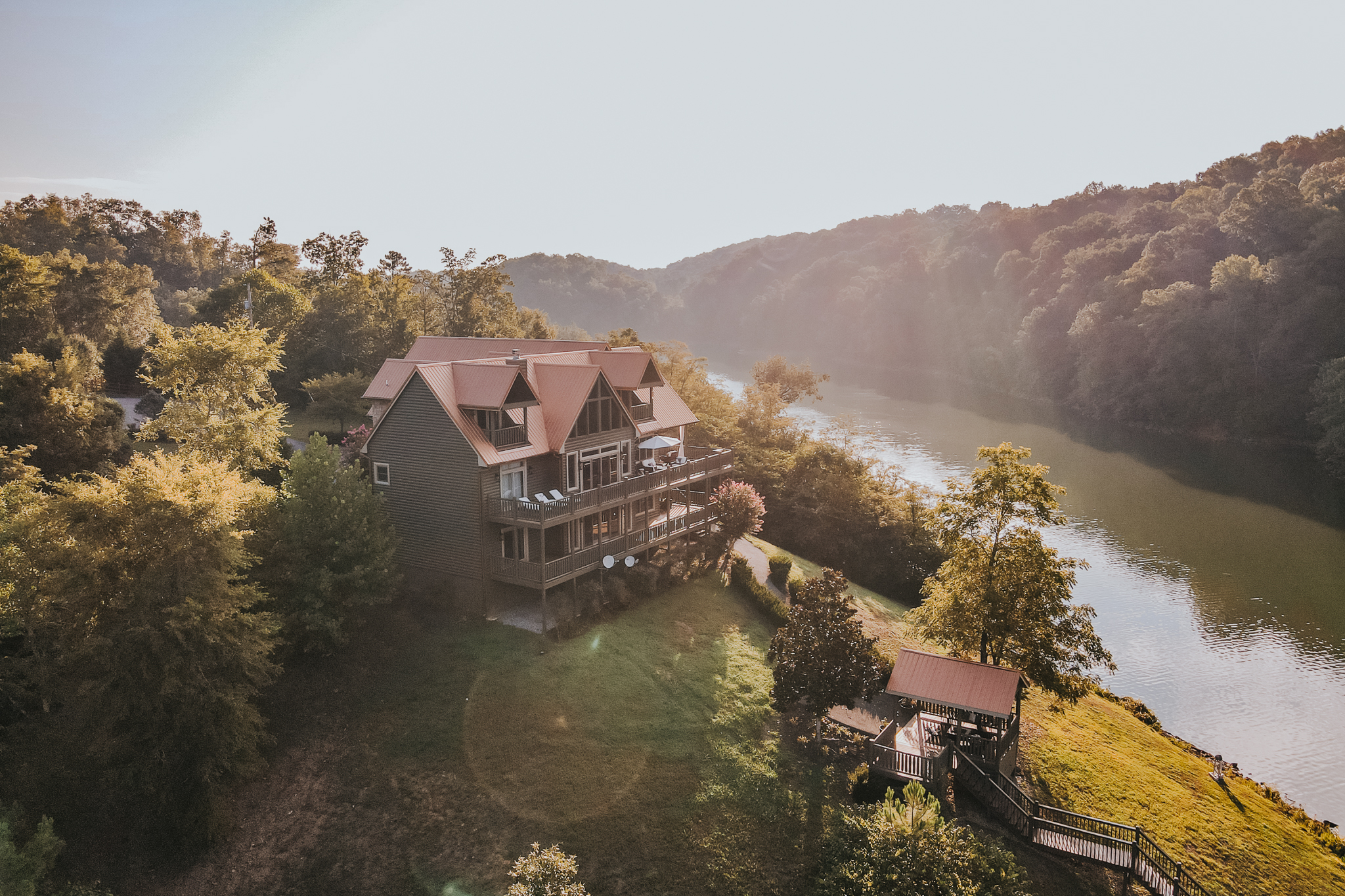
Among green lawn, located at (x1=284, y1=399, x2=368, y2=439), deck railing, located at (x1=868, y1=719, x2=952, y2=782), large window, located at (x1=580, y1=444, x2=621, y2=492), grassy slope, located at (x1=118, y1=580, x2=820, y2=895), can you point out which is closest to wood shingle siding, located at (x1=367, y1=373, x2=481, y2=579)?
grassy slope, located at (x1=118, y1=580, x2=820, y2=895)

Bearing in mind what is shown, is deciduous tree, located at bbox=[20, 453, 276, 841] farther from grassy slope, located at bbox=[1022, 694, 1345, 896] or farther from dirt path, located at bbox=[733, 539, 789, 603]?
grassy slope, located at bbox=[1022, 694, 1345, 896]

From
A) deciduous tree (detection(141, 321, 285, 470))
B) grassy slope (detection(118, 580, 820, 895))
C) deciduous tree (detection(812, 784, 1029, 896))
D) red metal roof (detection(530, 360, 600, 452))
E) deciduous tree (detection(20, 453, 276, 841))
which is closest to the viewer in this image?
deciduous tree (detection(812, 784, 1029, 896))

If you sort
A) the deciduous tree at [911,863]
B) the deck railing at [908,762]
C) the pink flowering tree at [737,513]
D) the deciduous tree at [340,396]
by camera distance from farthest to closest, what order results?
the deciduous tree at [340,396]
the pink flowering tree at [737,513]
the deck railing at [908,762]
the deciduous tree at [911,863]

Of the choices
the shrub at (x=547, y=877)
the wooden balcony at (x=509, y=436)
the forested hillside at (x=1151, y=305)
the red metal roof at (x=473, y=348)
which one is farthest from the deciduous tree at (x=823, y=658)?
the forested hillside at (x=1151, y=305)

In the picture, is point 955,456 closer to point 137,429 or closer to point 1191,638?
point 1191,638

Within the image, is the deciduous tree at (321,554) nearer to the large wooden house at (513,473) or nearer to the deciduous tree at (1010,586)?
the large wooden house at (513,473)

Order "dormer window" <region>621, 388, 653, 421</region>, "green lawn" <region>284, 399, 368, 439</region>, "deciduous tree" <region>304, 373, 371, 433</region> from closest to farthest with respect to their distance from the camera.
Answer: "dormer window" <region>621, 388, 653, 421</region>
"deciduous tree" <region>304, 373, 371, 433</region>
"green lawn" <region>284, 399, 368, 439</region>

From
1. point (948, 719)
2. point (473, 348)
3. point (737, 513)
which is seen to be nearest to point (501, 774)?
point (948, 719)
